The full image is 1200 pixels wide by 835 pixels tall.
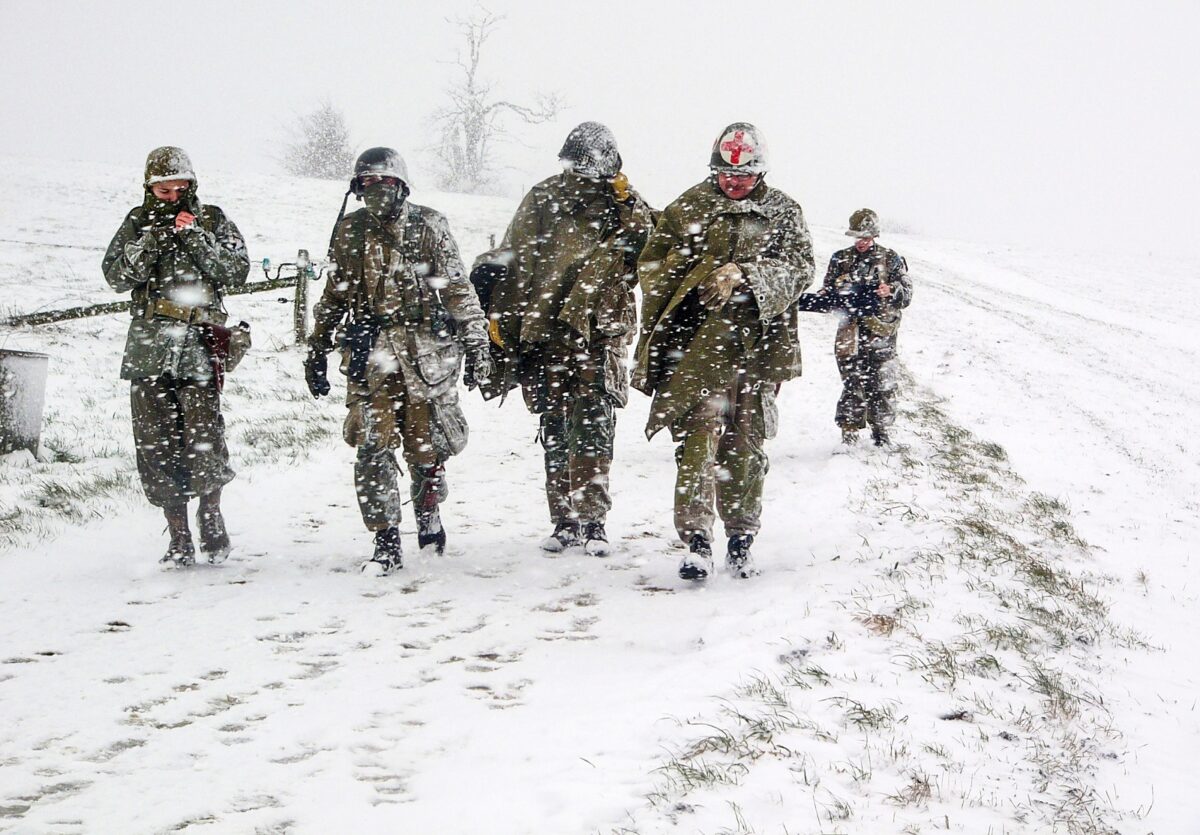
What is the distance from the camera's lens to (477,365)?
532 centimetres

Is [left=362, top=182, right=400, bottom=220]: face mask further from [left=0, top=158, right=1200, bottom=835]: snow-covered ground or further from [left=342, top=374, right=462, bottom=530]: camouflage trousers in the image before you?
[left=0, top=158, right=1200, bottom=835]: snow-covered ground

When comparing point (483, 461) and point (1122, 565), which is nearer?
point (1122, 565)

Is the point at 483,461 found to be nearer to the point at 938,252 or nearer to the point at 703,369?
the point at 703,369

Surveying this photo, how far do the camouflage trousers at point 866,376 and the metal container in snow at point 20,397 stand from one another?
720cm

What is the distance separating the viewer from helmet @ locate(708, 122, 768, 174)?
4.79m

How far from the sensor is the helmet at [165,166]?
5.01 meters

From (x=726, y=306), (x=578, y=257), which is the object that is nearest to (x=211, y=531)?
(x=578, y=257)

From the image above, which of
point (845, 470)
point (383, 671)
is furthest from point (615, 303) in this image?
point (845, 470)

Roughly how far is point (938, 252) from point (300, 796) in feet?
123

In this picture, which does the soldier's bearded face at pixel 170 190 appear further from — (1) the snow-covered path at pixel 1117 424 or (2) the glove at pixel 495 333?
(1) the snow-covered path at pixel 1117 424

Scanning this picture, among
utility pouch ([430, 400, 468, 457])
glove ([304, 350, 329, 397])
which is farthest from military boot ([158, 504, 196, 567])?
utility pouch ([430, 400, 468, 457])

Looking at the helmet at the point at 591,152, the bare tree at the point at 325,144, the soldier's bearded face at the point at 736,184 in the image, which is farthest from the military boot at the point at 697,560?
the bare tree at the point at 325,144

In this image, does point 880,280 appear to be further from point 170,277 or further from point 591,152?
point 170,277

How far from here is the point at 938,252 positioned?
36312 millimetres
